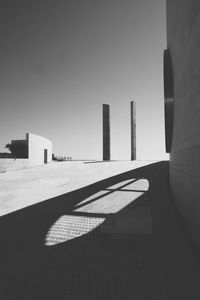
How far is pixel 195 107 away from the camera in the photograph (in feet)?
11.1

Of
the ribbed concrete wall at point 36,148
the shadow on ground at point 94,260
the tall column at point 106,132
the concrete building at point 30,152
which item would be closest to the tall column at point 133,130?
the tall column at point 106,132

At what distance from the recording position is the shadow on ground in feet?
8.29

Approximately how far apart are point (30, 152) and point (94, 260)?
68.8 ft

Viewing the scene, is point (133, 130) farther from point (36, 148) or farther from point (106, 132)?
point (36, 148)

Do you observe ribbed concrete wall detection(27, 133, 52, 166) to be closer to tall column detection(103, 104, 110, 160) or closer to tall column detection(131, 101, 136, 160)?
tall column detection(103, 104, 110, 160)

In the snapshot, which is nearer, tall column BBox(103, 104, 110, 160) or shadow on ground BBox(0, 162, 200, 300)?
shadow on ground BBox(0, 162, 200, 300)

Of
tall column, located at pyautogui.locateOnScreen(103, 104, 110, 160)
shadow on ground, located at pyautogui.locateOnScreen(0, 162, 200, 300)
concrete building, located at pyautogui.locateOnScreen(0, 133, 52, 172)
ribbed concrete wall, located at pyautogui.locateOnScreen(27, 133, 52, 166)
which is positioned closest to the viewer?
shadow on ground, located at pyautogui.locateOnScreen(0, 162, 200, 300)

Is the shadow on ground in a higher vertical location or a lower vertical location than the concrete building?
lower

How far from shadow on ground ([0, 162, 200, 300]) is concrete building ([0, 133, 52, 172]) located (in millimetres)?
14785

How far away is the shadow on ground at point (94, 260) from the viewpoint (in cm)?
253

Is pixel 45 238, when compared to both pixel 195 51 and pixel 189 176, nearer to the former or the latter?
pixel 189 176

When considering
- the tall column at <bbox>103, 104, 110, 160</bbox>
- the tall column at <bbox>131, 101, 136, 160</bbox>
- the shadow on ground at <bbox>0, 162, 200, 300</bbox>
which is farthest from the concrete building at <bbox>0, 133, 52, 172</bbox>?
the shadow on ground at <bbox>0, 162, 200, 300</bbox>

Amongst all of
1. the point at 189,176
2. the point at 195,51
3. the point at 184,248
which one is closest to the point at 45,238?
the point at 184,248

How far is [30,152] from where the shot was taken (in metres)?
22.3
